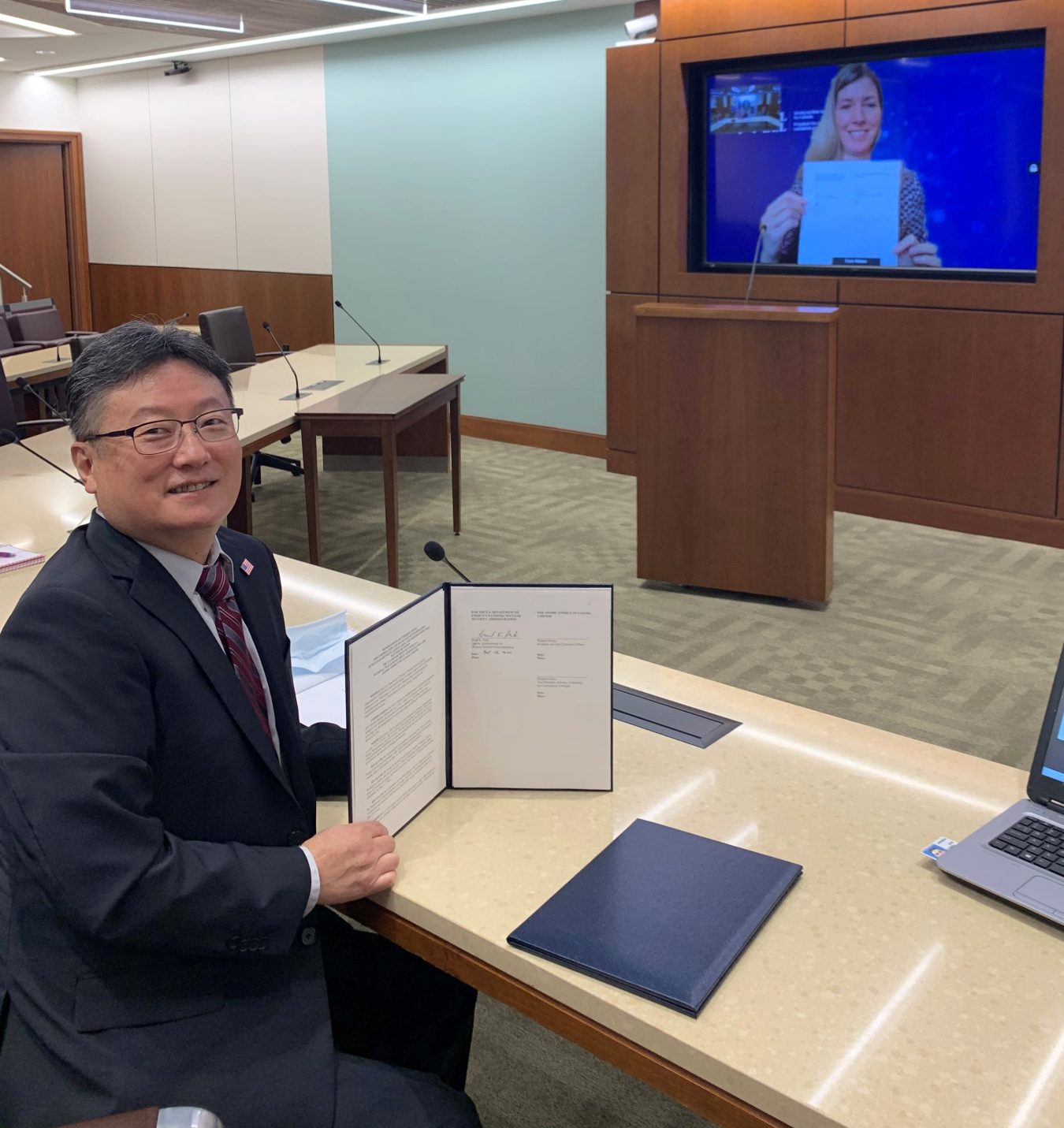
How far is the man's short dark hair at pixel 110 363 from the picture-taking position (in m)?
1.38

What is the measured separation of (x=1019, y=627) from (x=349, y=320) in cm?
590

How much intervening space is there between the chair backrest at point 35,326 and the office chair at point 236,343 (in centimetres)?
142

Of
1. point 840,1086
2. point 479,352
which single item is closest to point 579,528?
point 479,352

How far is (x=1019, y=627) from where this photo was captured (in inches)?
170

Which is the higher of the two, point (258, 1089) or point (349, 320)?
point (349, 320)

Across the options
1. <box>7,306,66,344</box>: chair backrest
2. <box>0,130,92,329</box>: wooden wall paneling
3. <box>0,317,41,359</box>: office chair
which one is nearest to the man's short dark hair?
<box>0,317,41,359</box>: office chair

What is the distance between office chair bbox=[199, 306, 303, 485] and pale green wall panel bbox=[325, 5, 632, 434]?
5.50ft

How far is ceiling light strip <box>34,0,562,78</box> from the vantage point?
6.85m

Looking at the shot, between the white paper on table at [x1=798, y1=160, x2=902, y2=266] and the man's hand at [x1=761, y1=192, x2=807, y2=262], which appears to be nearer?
the white paper on table at [x1=798, y1=160, x2=902, y2=266]

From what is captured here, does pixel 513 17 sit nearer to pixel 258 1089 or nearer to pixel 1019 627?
pixel 1019 627

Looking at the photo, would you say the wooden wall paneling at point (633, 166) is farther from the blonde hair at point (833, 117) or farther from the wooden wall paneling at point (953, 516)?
the wooden wall paneling at point (953, 516)

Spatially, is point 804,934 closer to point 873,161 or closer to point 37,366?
point 873,161

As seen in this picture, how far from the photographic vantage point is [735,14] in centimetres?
566

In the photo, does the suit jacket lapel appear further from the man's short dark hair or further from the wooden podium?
the wooden podium
